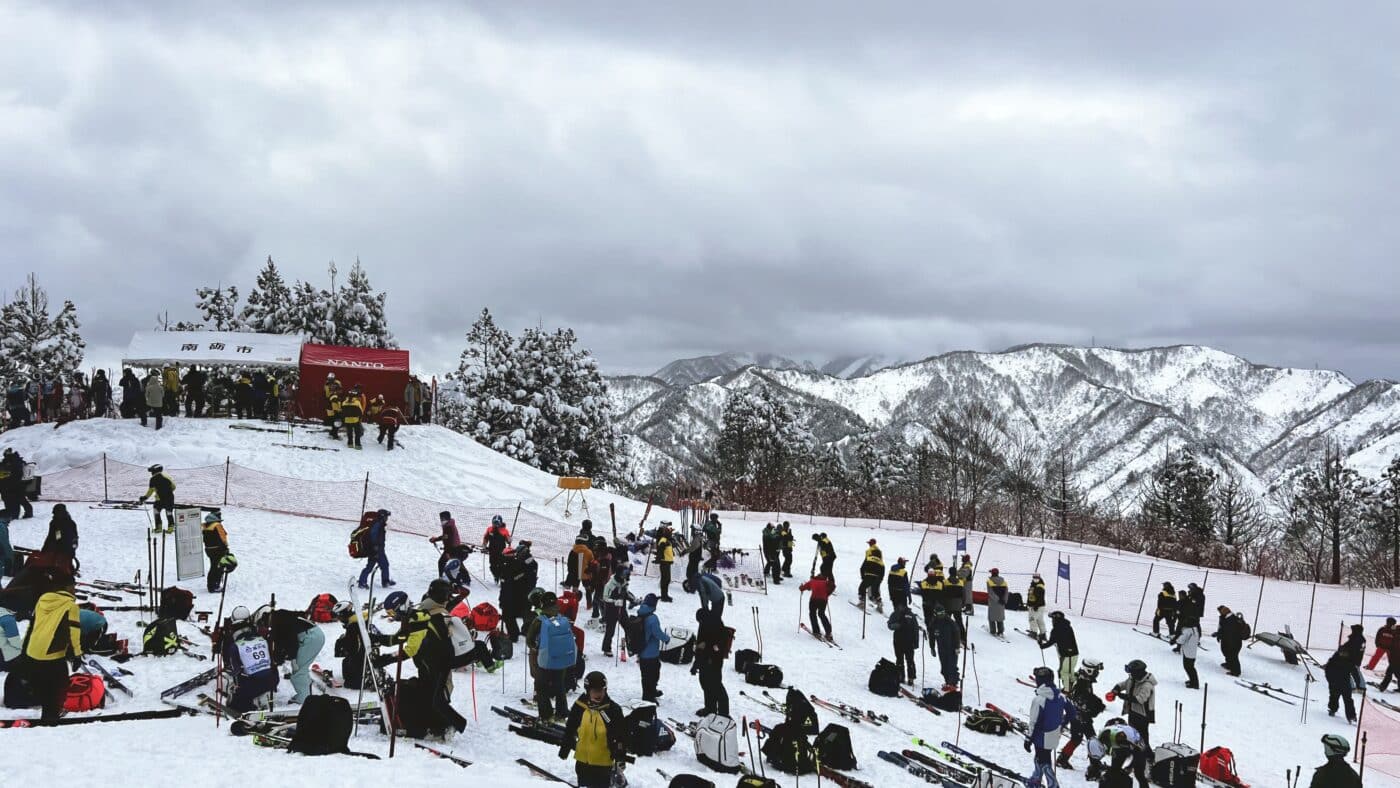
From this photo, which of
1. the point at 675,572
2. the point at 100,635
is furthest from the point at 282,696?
the point at 675,572

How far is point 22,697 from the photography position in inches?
340

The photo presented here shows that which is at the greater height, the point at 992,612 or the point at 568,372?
the point at 568,372

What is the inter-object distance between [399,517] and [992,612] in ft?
50.5

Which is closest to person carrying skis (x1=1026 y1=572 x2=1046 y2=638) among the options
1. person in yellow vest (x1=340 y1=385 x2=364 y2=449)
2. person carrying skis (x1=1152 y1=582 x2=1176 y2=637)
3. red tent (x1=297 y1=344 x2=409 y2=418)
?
person carrying skis (x1=1152 y1=582 x2=1176 y2=637)

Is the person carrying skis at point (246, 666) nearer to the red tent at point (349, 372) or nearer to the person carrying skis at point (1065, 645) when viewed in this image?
the person carrying skis at point (1065, 645)

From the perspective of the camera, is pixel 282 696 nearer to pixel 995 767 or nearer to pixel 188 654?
pixel 188 654

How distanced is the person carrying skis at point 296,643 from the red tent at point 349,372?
937 inches

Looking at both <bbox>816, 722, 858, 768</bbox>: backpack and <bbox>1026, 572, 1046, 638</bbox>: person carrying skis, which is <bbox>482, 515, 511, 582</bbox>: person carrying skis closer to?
<bbox>816, 722, 858, 768</bbox>: backpack

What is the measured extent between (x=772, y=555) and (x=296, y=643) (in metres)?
14.4

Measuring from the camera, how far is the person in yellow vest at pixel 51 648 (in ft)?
26.1

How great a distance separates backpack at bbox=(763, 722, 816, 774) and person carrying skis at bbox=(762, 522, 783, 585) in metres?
11.7

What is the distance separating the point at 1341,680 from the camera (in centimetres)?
1535

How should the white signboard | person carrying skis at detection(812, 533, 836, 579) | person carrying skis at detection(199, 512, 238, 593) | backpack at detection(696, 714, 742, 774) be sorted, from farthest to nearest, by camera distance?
person carrying skis at detection(812, 533, 836, 579)
the white signboard
person carrying skis at detection(199, 512, 238, 593)
backpack at detection(696, 714, 742, 774)

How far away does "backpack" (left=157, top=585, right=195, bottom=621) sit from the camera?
1223 centimetres
